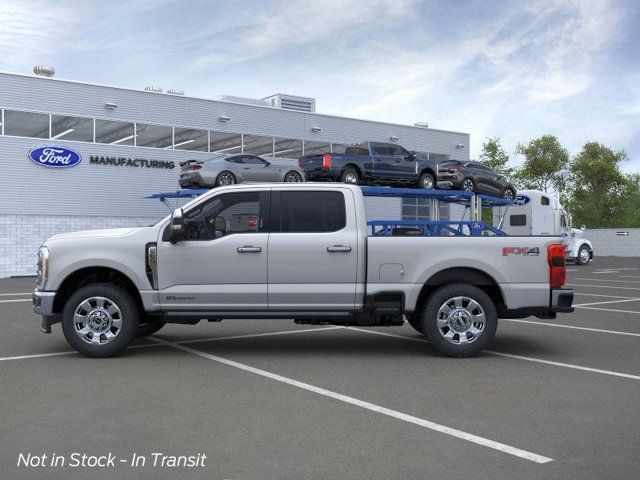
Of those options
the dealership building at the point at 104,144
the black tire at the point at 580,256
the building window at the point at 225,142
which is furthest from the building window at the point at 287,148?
the black tire at the point at 580,256

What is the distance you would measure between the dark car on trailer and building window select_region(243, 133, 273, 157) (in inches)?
501

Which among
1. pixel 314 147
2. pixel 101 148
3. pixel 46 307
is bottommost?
pixel 46 307

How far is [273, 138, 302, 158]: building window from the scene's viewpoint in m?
35.8

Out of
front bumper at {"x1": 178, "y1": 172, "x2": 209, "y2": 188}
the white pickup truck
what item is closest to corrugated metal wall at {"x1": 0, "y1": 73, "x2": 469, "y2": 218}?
front bumper at {"x1": 178, "y1": 172, "x2": 209, "y2": 188}

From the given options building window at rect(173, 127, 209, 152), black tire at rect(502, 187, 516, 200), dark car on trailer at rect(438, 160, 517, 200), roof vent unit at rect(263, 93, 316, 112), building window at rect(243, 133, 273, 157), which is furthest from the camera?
roof vent unit at rect(263, 93, 316, 112)

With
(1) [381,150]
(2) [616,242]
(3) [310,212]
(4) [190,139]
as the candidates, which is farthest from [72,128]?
(2) [616,242]

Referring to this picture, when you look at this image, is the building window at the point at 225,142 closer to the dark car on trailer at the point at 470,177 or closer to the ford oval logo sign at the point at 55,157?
the ford oval logo sign at the point at 55,157

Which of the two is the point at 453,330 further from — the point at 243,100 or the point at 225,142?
the point at 243,100

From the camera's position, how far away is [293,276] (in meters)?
8.60

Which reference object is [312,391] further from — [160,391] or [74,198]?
[74,198]

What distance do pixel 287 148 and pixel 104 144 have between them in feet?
30.5

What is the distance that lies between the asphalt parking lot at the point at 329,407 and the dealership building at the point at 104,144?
20.4 meters

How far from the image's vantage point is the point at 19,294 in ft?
62.8

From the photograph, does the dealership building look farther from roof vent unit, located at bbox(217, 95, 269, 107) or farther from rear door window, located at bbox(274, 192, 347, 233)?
rear door window, located at bbox(274, 192, 347, 233)
